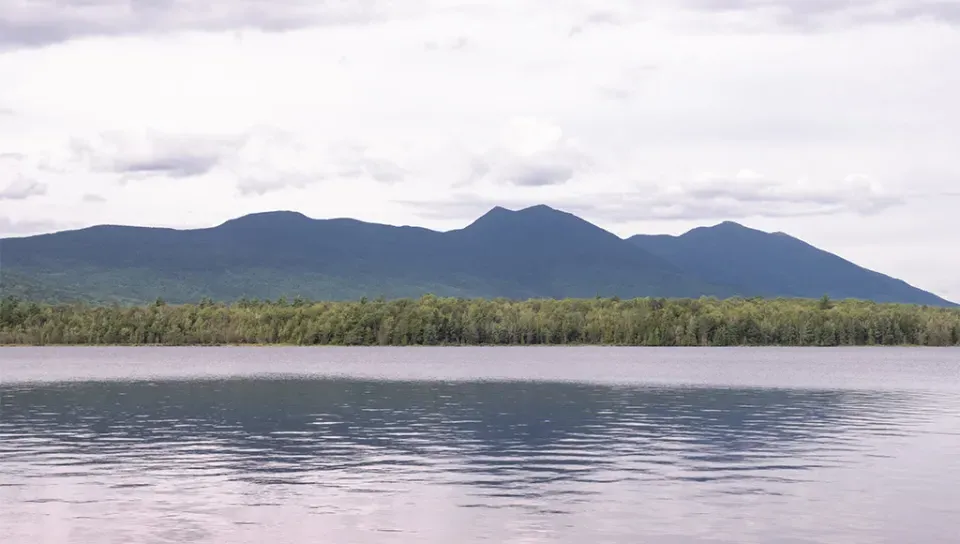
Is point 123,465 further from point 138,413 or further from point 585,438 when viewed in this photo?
point 138,413

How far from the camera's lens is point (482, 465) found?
180 feet

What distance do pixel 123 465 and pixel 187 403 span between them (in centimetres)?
4077

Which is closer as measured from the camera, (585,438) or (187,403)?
(585,438)

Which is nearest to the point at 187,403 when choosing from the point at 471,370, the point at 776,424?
the point at 776,424

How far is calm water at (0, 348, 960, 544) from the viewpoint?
1566 inches

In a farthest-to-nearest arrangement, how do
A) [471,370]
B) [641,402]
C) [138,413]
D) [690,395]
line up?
1. [471,370]
2. [690,395]
3. [641,402]
4. [138,413]

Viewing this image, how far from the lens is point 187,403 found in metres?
95.4

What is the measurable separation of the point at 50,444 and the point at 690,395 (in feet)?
187

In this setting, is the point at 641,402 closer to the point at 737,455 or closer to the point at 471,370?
the point at 737,455

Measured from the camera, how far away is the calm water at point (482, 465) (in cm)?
3978

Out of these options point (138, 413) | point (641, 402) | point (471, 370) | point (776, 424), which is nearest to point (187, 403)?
point (138, 413)

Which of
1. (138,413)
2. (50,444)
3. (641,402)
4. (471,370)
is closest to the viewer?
(50,444)

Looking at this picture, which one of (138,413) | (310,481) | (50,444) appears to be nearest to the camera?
(310,481)

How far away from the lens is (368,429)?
71.9 meters
